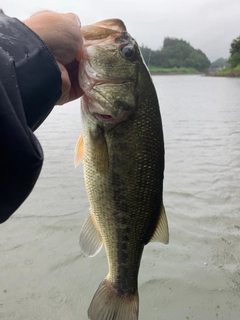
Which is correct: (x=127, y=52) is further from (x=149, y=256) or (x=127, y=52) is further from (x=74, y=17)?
(x=149, y=256)

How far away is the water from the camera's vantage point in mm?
3102

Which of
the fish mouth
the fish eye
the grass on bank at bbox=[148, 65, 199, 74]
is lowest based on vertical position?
the grass on bank at bbox=[148, 65, 199, 74]

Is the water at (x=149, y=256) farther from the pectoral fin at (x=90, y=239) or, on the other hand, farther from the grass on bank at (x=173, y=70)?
the grass on bank at (x=173, y=70)

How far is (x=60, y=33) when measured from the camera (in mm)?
1732

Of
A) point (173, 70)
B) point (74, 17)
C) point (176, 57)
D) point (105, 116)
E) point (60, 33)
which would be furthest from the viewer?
point (176, 57)

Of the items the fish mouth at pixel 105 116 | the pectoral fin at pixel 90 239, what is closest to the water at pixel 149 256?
the pectoral fin at pixel 90 239

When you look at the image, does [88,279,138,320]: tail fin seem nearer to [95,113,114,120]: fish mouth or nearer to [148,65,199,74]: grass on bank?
[95,113,114,120]: fish mouth

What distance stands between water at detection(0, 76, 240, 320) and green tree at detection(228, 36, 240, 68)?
2869 inches

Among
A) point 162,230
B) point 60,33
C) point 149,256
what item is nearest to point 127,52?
point 60,33

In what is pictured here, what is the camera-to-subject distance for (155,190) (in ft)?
6.83

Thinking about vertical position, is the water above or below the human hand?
below

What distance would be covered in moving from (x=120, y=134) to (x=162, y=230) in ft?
2.33

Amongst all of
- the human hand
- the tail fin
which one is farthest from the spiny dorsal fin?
the tail fin

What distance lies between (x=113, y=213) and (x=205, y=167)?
5.45m
